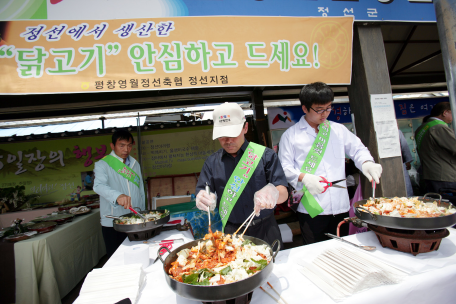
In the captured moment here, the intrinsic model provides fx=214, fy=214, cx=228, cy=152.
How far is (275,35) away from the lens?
3.09 m

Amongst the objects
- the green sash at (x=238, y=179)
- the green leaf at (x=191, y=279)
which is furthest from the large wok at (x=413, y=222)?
the green leaf at (x=191, y=279)

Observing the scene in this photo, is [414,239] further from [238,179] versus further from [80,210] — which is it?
[80,210]

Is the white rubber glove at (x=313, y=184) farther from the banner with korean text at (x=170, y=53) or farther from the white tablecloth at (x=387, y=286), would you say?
the banner with korean text at (x=170, y=53)

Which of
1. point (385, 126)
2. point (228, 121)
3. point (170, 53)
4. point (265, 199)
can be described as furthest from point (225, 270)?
point (385, 126)

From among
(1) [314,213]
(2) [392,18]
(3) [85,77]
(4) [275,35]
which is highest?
(2) [392,18]

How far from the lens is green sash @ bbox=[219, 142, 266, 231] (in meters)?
2.27

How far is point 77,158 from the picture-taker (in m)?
5.96

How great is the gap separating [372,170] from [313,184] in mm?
726

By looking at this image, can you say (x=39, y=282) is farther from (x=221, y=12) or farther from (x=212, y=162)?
(x=221, y=12)

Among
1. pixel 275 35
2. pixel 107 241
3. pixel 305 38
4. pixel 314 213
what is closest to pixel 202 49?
pixel 275 35

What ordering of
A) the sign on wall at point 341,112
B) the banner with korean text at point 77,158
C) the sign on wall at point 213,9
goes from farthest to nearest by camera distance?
1. the sign on wall at point 341,112
2. the banner with korean text at point 77,158
3. the sign on wall at point 213,9

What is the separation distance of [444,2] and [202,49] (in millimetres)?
3038

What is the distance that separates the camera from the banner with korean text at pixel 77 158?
5797 mm

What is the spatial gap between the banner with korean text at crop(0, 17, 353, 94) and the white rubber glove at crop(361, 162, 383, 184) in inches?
56.2
